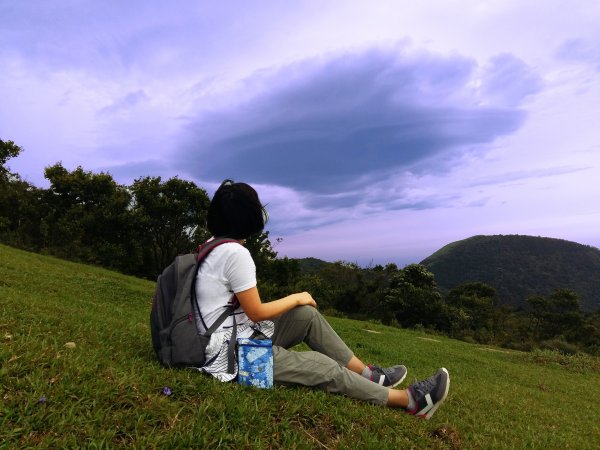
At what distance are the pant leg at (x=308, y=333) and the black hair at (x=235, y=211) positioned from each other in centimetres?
88

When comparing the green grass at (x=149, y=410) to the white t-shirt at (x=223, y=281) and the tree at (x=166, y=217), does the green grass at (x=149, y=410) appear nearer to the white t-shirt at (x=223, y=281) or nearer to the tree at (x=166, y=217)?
the white t-shirt at (x=223, y=281)

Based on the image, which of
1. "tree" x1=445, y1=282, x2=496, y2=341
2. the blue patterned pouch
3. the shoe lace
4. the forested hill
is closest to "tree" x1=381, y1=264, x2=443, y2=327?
"tree" x1=445, y1=282, x2=496, y2=341

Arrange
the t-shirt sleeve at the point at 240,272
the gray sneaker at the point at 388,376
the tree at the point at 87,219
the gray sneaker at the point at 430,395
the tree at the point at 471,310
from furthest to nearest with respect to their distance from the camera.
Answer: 1. the tree at the point at 471,310
2. the tree at the point at 87,219
3. the gray sneaker at the point at 388,376
4. the gray sneaker at the point at 430,395
5. the t-shirt sleeve at the point at 240,272

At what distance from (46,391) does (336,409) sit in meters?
2.04

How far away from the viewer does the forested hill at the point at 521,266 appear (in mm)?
105750

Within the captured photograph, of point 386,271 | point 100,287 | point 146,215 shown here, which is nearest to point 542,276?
point 386,271

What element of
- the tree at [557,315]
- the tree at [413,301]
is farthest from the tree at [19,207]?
the tree at [557,315]

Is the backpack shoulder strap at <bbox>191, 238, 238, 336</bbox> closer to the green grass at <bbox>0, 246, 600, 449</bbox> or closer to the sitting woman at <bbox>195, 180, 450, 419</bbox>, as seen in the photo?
the sitting woman at <bbox>195, 180, 450, 419</bbox>

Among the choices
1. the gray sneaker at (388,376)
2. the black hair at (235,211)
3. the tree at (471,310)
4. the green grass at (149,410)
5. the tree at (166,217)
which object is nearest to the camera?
the green grass at (149,410)

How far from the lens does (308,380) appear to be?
11.3 ft

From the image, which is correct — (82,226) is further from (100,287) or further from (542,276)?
(542,276)

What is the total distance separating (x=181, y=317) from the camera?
3.25 m

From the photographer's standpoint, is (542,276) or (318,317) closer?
(318,317)

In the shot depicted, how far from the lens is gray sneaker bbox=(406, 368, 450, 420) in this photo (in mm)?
3569
